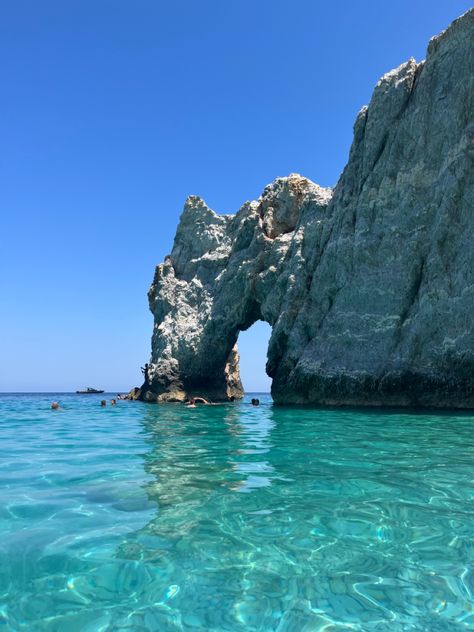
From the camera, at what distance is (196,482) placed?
8.81 m

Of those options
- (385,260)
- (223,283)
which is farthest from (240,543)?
(223,283)

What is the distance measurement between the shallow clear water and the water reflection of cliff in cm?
4

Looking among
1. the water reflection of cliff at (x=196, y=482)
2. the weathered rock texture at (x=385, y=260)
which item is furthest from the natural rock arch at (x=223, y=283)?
the water reflection of cliff at (x=196, y=482)

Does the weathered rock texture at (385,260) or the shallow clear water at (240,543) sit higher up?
the weathered rock texture at (385,260)

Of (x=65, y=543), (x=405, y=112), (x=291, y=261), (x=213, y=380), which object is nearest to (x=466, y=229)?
(x=405, y=112)

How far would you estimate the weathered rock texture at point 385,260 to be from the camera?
27547 mm

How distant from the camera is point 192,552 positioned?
544cm

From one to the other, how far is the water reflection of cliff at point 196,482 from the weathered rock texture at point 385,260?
15.9 m

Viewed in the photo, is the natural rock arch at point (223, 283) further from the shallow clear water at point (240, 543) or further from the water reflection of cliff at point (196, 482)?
the shallow clear water at point (240, 543)

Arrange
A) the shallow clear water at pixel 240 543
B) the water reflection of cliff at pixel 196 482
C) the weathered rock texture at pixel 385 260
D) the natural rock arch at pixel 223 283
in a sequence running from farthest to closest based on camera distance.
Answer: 1. the natural rock arch at pixel 223 283
2. the weathered rock texture at pixel 385 260
3. the water reflection of cliff at pixel 196 482
4. the shallow clear water at pixel 240 543

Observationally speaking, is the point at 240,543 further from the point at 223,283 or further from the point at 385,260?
the point at 223,283

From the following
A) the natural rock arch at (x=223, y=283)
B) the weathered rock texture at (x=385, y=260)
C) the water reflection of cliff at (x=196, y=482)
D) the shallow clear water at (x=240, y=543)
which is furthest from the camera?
the natural rock arch at (x=223, y=283)

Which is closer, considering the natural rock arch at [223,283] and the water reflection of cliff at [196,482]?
the water reflection of cliff at [196,482]

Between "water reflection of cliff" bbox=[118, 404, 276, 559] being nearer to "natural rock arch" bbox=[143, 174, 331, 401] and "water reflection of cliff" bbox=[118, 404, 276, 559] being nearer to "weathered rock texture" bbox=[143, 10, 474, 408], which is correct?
"weathered rock texture" bbox=[143, 10, 474, 408]
